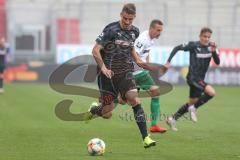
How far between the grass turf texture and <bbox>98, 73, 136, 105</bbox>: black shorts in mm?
824

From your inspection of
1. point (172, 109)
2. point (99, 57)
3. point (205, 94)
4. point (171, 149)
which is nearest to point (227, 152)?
point (171, 149)

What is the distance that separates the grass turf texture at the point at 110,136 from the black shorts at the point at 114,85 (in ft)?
2.70

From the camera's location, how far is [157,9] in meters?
37.9

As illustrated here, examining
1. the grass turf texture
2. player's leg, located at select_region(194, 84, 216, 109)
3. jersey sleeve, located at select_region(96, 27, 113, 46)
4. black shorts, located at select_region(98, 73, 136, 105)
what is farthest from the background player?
jersey sleeve, located at select_region(96, 27, 113, 46)

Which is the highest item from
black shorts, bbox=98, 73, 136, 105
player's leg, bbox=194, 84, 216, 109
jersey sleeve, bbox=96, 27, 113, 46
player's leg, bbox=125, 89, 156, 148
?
jersey sleeve, bbox=96, 27, 113, 46

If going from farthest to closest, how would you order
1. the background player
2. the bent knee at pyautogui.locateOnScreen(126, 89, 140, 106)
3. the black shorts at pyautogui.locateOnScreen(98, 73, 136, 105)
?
the background player < the black shorts at pyautogui.locateOnScreen(98, 73, 136, 105) < the bent knee at pyautogui.locateOnScreen(126, 89, 140, 106)

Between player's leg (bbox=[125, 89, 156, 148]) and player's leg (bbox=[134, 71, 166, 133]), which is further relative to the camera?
player's leg (bbox=[134, 71, 166, 133])

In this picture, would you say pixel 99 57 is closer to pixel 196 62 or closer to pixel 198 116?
pixel 196 62

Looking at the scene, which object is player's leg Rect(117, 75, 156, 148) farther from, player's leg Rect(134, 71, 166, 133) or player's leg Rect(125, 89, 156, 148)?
player's leg Rect(134, 71, 166, 133)

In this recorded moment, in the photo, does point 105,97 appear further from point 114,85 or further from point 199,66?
point 199,66

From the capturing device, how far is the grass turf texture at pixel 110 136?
34.0 feet

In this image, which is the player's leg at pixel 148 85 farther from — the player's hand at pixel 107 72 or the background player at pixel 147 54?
the player's hand at pixel 107 72

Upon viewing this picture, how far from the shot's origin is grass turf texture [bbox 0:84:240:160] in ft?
34.0

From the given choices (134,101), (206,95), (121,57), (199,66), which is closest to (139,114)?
(134,101)
